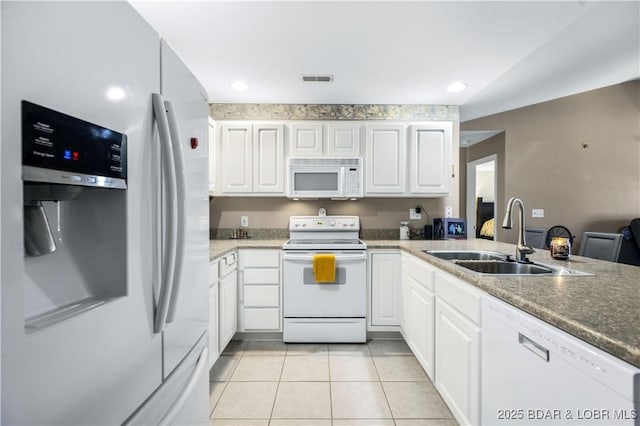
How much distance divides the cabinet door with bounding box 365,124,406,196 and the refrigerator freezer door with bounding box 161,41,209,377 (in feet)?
6.42

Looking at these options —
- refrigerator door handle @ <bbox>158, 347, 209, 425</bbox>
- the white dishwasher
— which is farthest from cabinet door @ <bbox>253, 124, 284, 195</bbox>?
the white dishwasher

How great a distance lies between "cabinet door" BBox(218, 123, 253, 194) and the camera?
2.83 m

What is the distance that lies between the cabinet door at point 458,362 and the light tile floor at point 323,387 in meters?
0.25

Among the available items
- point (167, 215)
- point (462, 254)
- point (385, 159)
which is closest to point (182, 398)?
point (167, 215)

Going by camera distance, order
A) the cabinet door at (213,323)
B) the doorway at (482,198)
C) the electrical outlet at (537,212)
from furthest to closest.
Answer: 1. the doorway at (482,198)
2. the electrical outlet at (537,212)
3. the cabinet door at (213,323)

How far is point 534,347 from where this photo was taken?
91cm

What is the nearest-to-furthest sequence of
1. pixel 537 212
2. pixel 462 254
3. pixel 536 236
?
1. pixel 462 254
2. pixel 536 236
3. pixel 537 212

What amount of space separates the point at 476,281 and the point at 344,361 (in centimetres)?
143

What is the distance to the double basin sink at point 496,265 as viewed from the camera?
1434 millimetres

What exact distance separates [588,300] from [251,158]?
8.69ft

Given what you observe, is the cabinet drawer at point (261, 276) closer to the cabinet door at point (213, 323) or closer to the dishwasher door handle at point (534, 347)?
the cabinet door at point (213, 323)

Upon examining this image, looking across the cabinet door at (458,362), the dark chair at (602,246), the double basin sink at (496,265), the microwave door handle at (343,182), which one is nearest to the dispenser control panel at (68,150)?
the cabinet door at (458,362)

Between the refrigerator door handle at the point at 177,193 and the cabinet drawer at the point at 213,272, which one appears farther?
the cabinet drawer at the point at 213,272

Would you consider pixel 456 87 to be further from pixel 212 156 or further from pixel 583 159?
pixel 583 159
